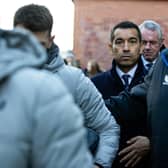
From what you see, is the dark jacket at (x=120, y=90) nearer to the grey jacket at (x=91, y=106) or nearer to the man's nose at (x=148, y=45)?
the grey jacket at (x=91, y=106)

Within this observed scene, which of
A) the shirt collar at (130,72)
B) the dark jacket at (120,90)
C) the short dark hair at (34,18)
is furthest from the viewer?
the shirt collar at (130,72)

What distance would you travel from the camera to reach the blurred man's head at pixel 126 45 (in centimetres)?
489

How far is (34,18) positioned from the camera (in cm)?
336

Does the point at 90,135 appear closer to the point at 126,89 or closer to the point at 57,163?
the point at 126,89


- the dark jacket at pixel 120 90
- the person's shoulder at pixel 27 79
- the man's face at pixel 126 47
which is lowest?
the dark jacket at pixel 120 90

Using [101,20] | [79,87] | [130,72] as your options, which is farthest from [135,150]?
[101,20]

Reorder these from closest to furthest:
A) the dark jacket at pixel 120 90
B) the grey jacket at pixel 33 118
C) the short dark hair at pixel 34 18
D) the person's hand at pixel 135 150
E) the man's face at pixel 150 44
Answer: the grey jacket at pixel 33 118
the short dark hair at pixel 34 18
the person's hand at pixel 135 150
the dark jacket at pixel 120 90
the man's face at pixel 150 44

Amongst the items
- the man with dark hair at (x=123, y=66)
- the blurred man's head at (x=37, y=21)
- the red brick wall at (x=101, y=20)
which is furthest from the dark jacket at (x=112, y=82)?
the red brick wall at (x=101, y=20)

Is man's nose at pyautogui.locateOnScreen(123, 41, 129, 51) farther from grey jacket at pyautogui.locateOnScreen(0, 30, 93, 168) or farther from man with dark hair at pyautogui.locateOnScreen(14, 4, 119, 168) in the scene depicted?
grey jacket at pyautogui.locateOnScreen(0, 30, 93, 168)

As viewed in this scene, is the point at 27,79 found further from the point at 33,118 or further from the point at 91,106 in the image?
the point at 91,106

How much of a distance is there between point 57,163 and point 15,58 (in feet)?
1.03

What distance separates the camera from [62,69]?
3.41m

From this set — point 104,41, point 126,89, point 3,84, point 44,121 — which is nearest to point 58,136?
point 44,121

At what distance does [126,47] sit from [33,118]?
3147mm
